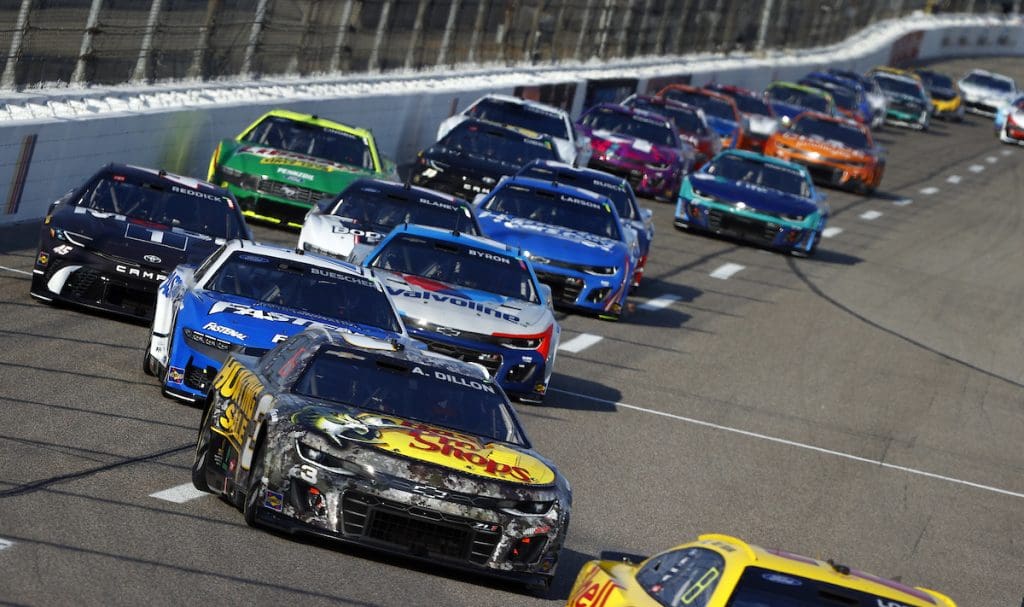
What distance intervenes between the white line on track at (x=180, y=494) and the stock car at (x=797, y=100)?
119 feet

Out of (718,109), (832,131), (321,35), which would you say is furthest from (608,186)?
(718,109)

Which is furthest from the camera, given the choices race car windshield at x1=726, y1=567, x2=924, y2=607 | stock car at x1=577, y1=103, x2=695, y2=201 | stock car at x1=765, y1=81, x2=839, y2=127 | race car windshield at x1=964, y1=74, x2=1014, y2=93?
race car windshield at x1=964, y1=74, x2=1014, y2=93

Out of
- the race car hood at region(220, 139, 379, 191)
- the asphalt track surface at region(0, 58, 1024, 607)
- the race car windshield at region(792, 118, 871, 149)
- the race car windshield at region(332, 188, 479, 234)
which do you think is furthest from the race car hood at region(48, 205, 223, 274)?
the race car windshield at region(792, 118, 871, 149)

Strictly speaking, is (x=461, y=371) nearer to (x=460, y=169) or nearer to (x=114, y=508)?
(x=114, y=508)

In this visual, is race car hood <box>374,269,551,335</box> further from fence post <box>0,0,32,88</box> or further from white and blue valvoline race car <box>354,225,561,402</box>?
fence post <box>0,0,32,88</box>

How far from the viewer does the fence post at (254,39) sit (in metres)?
29.1

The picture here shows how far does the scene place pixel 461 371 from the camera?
11.1 metres

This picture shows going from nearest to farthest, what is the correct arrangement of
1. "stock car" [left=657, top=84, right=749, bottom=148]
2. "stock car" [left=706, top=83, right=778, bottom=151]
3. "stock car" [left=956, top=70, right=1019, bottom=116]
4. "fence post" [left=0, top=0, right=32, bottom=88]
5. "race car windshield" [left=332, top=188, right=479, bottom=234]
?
"race car windshield" [left=332, top=188, right=479, bottom=234] → "fence post" [left=0, top=0, right=32, bottom=88] → "stock car" [left=657, top=84, right=749, bottom=148] → "stock car" [left=706, top=83, right=778, bottom=151] → "stock car" [left=956, top=70, right=1019, bottom=116]

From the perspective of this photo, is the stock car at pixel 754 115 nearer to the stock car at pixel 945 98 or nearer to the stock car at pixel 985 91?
the stock car at pixel 945 98

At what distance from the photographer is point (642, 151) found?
32.5 metres

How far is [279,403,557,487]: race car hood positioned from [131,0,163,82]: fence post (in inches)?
613

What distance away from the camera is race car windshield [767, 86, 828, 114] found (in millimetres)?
47562

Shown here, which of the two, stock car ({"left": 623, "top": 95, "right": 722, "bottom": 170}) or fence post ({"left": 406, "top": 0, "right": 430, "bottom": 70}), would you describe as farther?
stock car ({"left": 623, "top": 95, "right": 722, "bottom": 170})

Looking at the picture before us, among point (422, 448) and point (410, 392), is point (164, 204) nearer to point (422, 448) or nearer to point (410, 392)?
point (410, 392)
